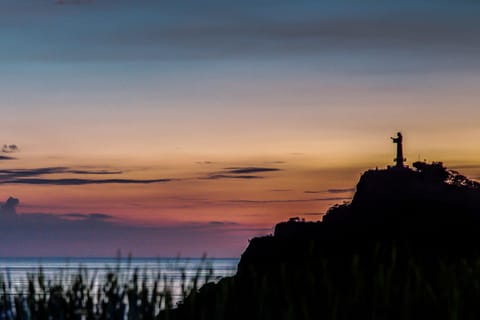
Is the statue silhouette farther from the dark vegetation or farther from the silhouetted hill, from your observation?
the dark vegetation

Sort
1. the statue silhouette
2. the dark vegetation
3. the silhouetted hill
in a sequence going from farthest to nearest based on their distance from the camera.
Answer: the statue silhouette < the silhouetted hill < the dark vegetation

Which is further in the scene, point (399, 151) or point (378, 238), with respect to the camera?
point (399, 151)

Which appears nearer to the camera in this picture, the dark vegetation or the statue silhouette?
the dark vegetation

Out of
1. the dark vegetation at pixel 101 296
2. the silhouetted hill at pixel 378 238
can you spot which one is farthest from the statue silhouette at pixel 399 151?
the dark vegetation at pixel 101 296

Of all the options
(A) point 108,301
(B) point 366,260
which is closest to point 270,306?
(A) point 108,301

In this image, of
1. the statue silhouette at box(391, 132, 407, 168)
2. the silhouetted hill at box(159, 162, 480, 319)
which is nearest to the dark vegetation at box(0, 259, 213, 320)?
the silhouetted hill at box(159, 162, 480, 319)

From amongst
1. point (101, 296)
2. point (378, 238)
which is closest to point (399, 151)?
point (378, 238)

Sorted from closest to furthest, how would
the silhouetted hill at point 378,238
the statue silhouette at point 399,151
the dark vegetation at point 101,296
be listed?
the dark vegetation at point 101,296 → the silhouetted hill at point 378,238 → the statue silhouette at point 399,151

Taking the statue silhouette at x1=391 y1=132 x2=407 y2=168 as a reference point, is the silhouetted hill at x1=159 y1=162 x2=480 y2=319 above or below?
below

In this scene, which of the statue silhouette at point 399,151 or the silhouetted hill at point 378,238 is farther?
the statue silhouette at point 399,151

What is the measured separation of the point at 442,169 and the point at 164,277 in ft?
52.1

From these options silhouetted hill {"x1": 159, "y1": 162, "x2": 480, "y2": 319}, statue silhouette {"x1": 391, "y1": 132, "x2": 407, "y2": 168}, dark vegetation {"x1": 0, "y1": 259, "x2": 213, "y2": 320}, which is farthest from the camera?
statue silhouette {"x1": 391, "y1": 132, "x2": 407, "y2": 168}

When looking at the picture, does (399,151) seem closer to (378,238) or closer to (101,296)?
(378,238)

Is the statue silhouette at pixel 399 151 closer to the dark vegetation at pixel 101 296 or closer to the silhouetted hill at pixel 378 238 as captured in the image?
→ the silhouetted hill at pixel 378 238
